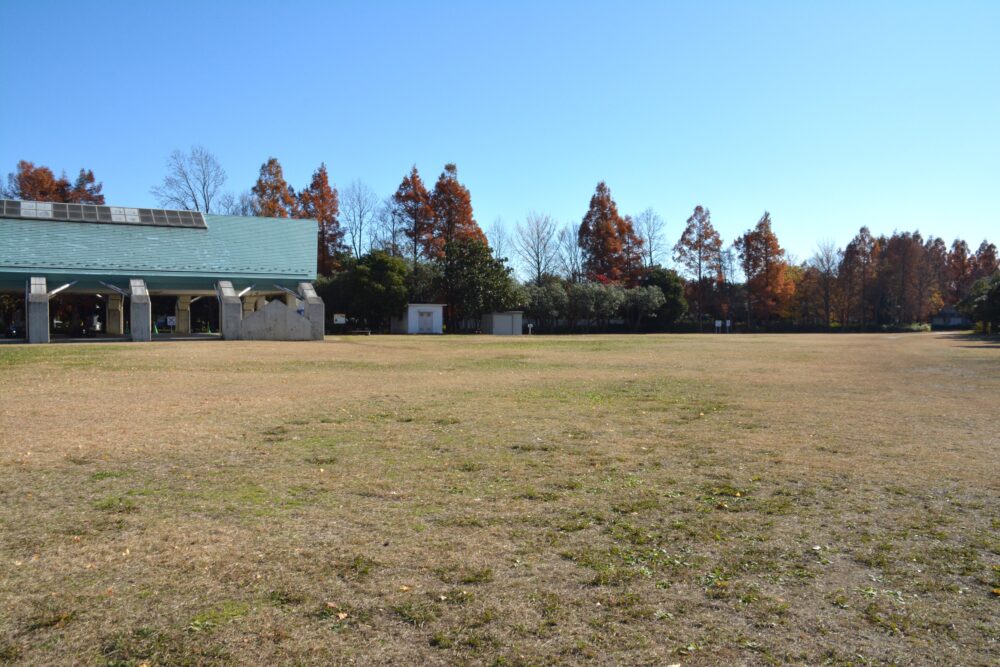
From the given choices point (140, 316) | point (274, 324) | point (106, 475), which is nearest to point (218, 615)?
point (106, 475)

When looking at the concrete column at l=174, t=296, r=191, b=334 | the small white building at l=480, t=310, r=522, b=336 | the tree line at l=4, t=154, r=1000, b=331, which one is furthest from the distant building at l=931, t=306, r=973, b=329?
the concrete column at l=174, t=296, r=191, b=334

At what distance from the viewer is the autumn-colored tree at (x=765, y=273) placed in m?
75.6

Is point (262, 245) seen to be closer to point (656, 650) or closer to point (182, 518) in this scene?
point (182, 518)

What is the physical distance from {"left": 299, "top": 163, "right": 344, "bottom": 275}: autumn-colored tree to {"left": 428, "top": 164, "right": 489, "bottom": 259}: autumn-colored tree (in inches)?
349

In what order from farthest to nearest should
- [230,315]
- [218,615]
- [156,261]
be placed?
[156,261] < [230,315] < [218,615]

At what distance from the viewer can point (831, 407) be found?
1220cm

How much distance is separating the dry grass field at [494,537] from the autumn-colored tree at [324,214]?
51.3 m

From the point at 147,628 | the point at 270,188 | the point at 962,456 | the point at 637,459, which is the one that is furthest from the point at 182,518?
the point at 270,188

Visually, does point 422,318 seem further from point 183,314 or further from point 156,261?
point 156,261

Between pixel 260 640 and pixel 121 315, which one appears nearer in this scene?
pixel 260 640

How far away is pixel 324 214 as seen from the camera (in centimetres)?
6147

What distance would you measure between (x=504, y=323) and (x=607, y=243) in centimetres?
2223

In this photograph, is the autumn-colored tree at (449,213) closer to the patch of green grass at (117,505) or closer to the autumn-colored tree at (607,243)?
the autumn-colored tree at (607,243)

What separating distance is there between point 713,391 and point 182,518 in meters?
11.9
